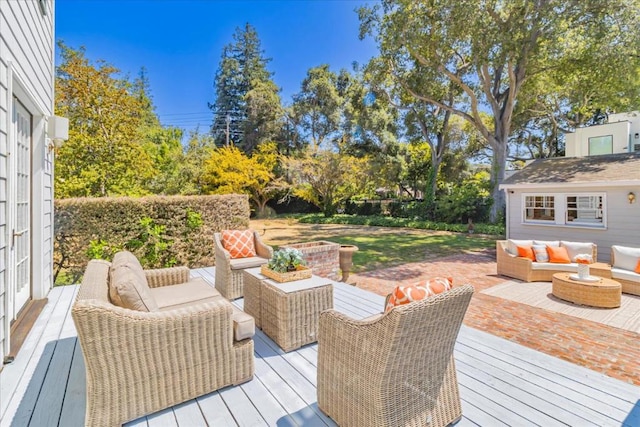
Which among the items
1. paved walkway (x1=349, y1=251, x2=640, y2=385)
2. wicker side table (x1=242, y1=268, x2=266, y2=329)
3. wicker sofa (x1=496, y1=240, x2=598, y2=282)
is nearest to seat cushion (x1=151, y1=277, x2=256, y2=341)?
wicker side table (x1=242, y1=268, x2=266, y2=329)

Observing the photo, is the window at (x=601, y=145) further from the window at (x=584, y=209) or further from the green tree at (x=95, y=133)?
the green tree at (x=95, y=133)

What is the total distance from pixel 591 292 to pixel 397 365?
15.5ft

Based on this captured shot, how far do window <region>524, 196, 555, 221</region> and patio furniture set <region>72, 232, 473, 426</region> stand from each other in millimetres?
9127

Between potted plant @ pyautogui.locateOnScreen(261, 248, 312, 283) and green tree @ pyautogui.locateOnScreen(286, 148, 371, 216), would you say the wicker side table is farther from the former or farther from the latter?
green tree @ pyautogui.locateOnScreen(286, 148, 371, 216)

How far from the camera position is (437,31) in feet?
→ 35.2

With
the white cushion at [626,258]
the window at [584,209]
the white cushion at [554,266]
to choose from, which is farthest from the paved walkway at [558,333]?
the window at [584,209]

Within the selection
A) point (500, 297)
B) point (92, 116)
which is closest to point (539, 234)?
point (500, 297)

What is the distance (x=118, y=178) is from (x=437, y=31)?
11.4 metres

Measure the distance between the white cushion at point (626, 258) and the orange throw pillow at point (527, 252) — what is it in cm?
123

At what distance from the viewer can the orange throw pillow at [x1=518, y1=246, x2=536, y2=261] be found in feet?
20.7

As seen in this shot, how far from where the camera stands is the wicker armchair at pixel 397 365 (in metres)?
1.65

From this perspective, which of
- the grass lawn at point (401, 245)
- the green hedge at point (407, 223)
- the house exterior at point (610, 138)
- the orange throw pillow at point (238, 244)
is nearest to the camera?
the orange throw pillow at point (238, 244)

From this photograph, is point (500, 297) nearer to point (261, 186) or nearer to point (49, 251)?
point (49, 251)

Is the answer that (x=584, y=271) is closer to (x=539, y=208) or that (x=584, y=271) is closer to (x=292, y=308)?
(x=292, y=308)
